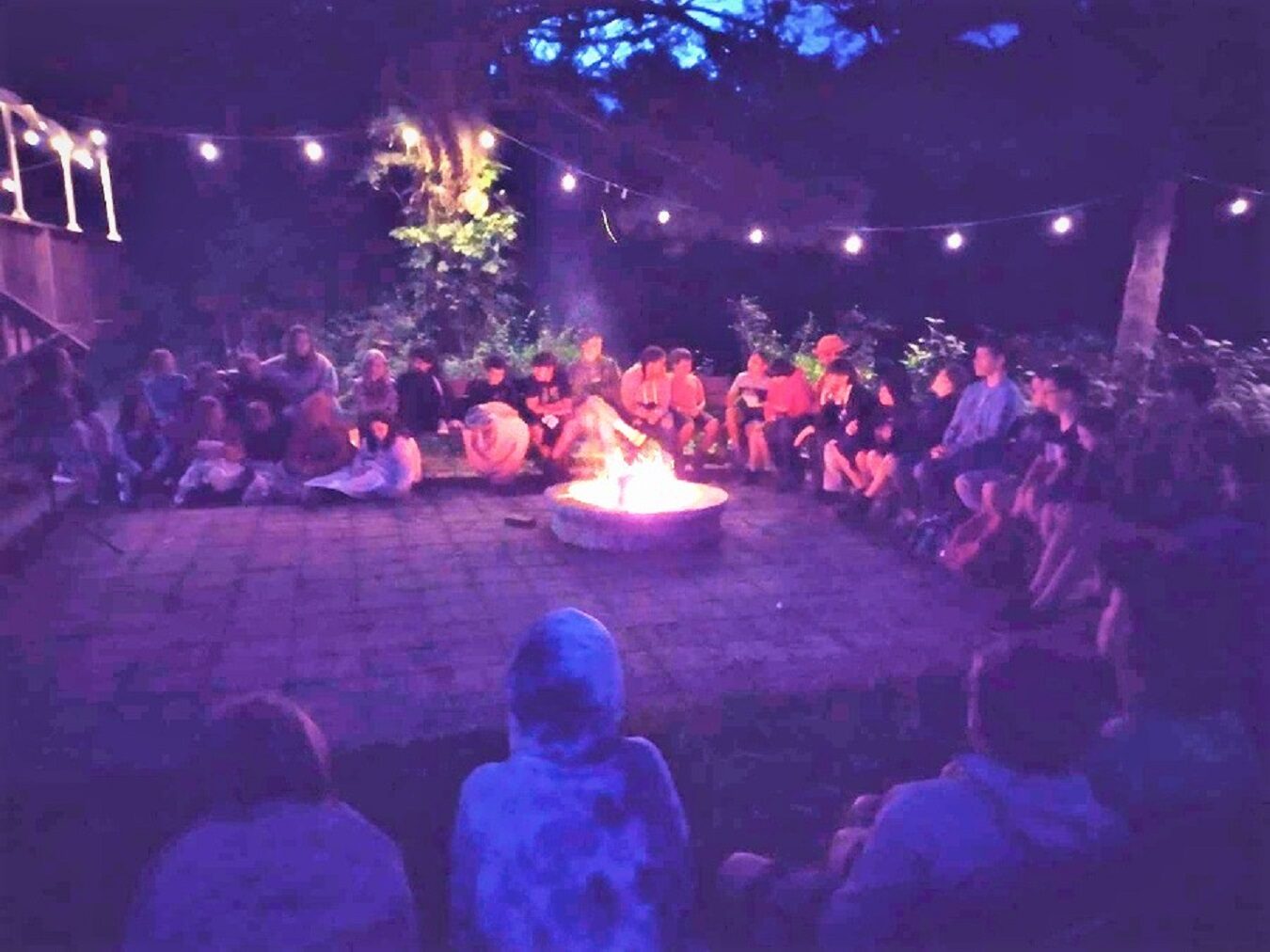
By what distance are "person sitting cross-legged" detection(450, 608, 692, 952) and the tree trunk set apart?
10.9m

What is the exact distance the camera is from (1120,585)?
3.05 meters

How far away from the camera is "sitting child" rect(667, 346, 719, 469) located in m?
9.99

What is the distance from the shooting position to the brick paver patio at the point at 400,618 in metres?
4.71

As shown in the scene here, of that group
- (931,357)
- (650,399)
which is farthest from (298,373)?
(931,357)

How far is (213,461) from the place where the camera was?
28.0 ft

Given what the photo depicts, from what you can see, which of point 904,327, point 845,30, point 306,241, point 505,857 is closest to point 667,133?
point 845,30

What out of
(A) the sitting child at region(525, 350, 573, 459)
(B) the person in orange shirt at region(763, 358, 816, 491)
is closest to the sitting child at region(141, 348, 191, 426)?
(A) the sitting child at region(525, 350, 573, 459)

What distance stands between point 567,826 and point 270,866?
60 cm

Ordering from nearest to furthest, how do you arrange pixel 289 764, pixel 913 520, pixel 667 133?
pixel 289 764 < pixel 913 520 < pixel 667 133

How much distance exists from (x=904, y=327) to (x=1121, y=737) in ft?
47.1

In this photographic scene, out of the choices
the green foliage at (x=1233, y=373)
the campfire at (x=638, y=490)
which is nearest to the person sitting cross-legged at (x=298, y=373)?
the campfire at (x=638, y=490)

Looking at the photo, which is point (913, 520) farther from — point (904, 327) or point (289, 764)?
point (904, 327)

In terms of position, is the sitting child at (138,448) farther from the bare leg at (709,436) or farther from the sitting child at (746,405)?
the sitting child at (746,405)

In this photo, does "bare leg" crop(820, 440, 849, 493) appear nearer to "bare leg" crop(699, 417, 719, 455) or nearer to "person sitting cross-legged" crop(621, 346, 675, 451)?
"bare leg" crop(699, 417, 719, 455)
